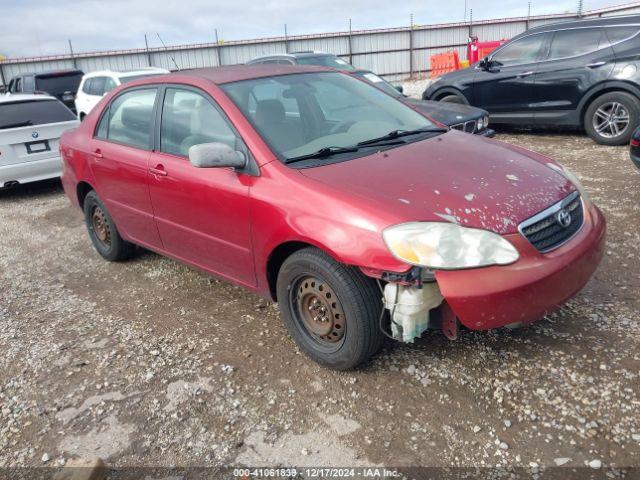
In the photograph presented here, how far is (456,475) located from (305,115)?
231 centimetres

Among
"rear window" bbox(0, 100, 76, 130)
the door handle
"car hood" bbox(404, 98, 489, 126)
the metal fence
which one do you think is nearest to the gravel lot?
the door handle

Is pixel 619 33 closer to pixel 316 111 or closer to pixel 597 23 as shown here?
pixel 597 23

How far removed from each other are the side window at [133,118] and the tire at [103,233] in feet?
2.37

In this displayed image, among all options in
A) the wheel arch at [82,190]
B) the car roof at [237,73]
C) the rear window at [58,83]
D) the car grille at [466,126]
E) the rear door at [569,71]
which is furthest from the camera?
the rear window at [58,83]

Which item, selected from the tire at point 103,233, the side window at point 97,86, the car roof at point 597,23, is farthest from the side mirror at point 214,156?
the side window at point 97,86

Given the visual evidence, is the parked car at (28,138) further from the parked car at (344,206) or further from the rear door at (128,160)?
the parked car at (344,206)

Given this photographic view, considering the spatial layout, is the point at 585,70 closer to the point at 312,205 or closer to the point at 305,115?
the point at 305,115

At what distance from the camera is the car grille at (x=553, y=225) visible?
8.63 feet

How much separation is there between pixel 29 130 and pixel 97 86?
4927 mm

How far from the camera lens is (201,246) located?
142 inches

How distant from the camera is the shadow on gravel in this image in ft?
26.1

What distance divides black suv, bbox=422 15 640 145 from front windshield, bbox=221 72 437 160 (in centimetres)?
524

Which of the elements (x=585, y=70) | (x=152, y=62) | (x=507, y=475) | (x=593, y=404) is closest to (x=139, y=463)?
(x=507, y=475)

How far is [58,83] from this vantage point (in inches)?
543
